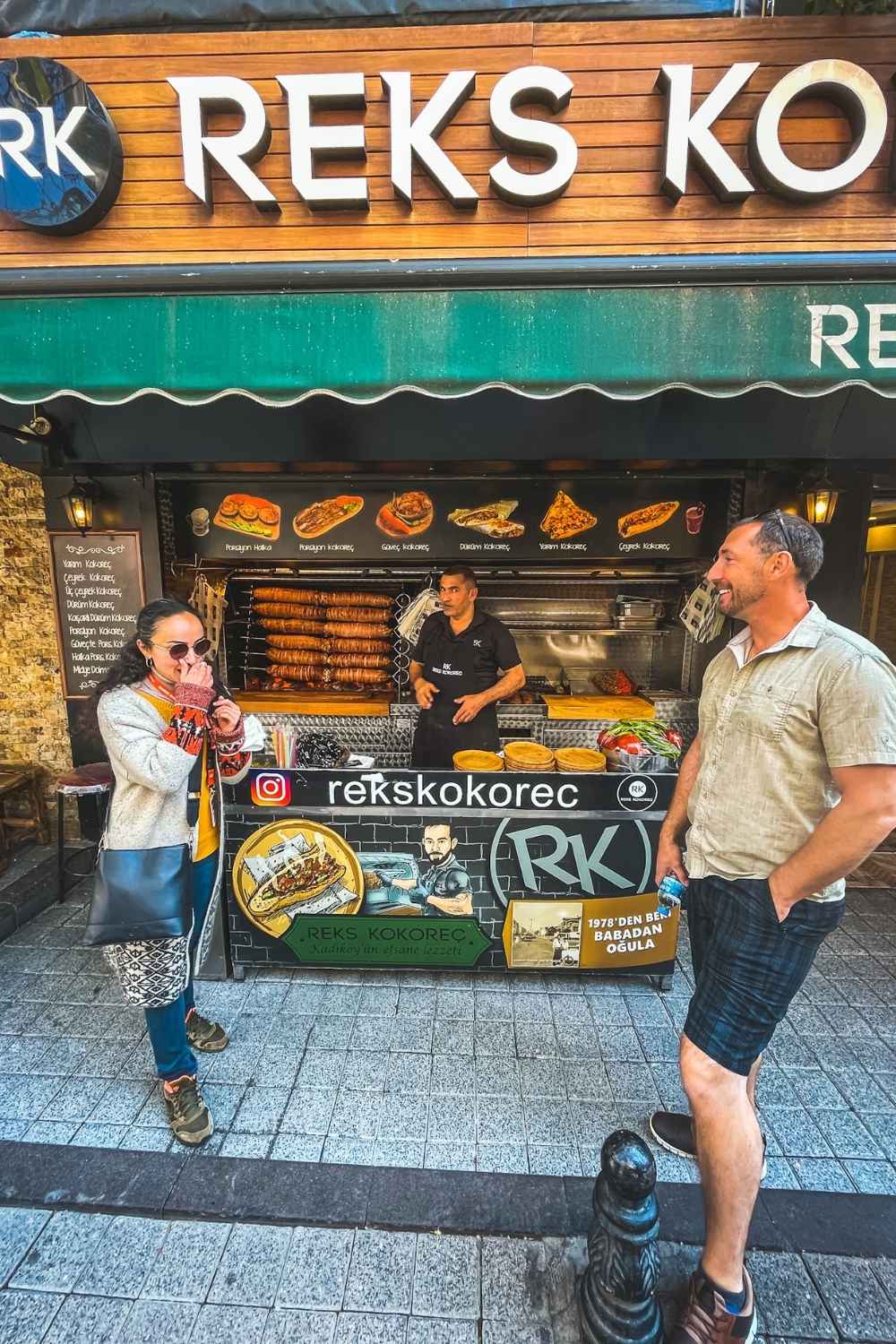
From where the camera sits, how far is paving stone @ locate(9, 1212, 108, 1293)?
2211 mm

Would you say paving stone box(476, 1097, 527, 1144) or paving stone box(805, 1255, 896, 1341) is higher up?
paving stone box(805, 1255, 896, 1341)

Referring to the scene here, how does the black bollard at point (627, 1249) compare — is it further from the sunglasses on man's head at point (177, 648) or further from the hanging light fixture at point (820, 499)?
the hanging light fixture at point (820, 499)

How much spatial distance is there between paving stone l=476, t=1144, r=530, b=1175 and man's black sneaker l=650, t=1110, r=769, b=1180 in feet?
2.10

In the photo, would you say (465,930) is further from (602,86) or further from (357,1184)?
Result: (602,86)

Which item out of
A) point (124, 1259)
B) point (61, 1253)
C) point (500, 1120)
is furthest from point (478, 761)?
point (61, 1253)

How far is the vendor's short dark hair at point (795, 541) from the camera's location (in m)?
2.11

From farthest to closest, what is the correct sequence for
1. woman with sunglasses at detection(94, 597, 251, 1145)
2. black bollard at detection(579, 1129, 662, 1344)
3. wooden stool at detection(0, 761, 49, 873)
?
wooden stool at detection(0, 761, 49, 873)
woman with sunglasses at detection(94, 597, 251, 1145)
black bollard at detection(579, 1129, 662, 1344)

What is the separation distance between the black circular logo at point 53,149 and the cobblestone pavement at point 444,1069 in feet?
15.8

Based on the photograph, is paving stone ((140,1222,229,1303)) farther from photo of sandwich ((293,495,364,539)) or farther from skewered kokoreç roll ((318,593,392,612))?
skewered kokoreç roll ((318,593,392,612))

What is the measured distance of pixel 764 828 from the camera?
215 cm

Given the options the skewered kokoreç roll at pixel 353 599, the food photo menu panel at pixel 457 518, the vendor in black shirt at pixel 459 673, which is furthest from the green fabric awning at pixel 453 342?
the skewered kokoreç roll at pixel 353 599

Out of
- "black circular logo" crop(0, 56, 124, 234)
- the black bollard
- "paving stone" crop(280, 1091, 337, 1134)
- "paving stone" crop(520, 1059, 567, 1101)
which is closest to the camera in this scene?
the black bollard

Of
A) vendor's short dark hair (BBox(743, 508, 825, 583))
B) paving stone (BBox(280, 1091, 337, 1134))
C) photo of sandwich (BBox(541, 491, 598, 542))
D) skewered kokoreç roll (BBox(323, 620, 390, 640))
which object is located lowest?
paving stone (BBox(280, 1091, 337, 1134))

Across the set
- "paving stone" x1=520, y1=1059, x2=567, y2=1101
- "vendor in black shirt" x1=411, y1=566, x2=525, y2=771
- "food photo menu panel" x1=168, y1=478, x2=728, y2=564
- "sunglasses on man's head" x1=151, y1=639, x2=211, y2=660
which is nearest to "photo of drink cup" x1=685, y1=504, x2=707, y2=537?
"food photo menu panel" x1=168, y1=478, x2=728, y2=564
